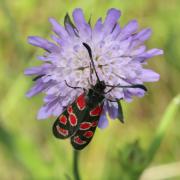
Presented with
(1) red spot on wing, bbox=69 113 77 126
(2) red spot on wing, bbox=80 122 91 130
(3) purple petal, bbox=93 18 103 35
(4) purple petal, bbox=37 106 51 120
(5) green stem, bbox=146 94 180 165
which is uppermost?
(3) purple petal, bbox=93 18 103 35

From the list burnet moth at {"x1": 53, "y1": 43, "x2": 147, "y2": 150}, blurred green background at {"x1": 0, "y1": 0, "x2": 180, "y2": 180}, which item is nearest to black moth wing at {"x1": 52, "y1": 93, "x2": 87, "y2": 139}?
burnet moth at {"x1": 53, "y1": 43, "x2": 147, "y2": 150}

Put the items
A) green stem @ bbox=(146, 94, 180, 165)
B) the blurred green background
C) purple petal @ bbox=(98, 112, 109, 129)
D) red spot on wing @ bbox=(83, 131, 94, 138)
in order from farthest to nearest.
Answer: the blurred green background → green stem @ bbox=(146, 94, 180, 165) → purple petal @ bbox=(98, 112, 109, 129) → red spot on wing @ bbox=(83, 131, 94, 138)

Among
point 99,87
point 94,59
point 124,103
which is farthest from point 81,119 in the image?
point 124,103

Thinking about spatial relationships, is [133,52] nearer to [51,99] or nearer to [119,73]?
[119,73]

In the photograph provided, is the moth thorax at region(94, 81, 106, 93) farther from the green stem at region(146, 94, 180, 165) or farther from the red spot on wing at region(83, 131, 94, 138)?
the green stem at region(146, 94, 180, 165)

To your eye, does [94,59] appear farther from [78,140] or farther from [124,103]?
[124,103]

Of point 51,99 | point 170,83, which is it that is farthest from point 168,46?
point 51,99
